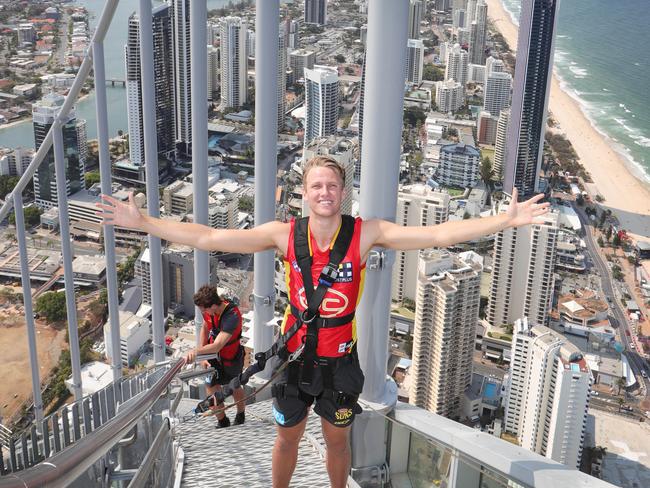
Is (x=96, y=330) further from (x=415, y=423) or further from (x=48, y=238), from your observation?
(x=415, y=423)

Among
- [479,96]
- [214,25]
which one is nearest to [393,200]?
[214,25]

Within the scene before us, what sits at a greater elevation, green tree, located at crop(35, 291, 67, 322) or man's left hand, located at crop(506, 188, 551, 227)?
man's left hand, located at crop(506, 188, 551, 227)

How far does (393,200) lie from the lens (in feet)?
4.09

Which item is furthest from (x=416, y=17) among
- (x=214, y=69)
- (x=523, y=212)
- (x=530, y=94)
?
(x=523, y=212)

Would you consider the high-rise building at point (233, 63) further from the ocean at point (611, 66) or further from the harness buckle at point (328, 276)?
the harness buckle at point (328, 276)

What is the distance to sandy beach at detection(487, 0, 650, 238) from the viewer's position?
1209cm

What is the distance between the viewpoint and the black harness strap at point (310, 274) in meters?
0.92

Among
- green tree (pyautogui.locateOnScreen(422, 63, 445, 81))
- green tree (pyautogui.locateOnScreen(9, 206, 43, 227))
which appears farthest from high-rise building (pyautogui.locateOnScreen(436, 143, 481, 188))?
green tree (pyautogui.locateOnScreen(9, 206, 43, 227))

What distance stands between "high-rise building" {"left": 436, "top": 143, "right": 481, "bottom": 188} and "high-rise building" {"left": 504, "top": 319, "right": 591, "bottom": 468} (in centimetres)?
652

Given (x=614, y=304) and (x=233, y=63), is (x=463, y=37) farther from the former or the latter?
(x=614, y=304)

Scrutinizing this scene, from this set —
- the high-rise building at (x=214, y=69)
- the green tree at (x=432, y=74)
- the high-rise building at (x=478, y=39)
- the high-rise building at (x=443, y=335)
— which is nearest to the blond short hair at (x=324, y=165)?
the high-rise building at (x=443, y=335)

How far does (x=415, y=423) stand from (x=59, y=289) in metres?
6.61

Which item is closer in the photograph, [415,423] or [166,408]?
[166,408]

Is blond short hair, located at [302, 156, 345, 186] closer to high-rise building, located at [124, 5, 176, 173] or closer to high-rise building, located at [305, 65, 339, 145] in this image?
high-rise building, located at [124, 5, 176, 173]
